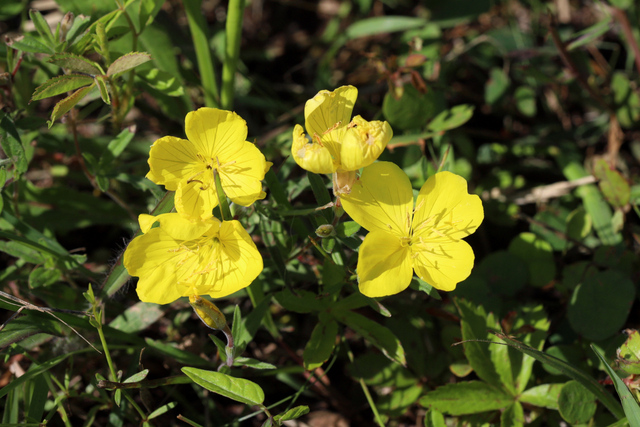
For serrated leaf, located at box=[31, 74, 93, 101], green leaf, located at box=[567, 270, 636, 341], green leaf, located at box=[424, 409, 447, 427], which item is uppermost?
serrated leaf, located at box=[31, 74, 93, 101]

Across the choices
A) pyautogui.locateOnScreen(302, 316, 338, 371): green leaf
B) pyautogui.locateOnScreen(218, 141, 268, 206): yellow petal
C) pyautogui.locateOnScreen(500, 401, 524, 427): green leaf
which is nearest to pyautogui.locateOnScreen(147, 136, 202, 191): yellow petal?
pyautogui.locateOnScreen(218, 141, 268, 206): yellow petal

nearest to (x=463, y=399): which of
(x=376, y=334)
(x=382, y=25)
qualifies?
(x=376, y=334)

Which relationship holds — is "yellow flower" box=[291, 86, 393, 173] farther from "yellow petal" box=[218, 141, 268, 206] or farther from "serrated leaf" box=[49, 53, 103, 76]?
"serrated leaf" box=[49, 53, 103, 76]

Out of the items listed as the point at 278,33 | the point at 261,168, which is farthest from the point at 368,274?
→ the point at 278,33

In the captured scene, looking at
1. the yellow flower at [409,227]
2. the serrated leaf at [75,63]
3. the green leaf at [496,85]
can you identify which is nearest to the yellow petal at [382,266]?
the yellow flower at [409,227]

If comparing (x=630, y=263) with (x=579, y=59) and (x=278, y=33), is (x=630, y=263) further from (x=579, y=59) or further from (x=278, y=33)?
(x=278, y=33)

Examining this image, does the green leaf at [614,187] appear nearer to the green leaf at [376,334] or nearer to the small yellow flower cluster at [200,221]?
the green leaf at [376,334]
